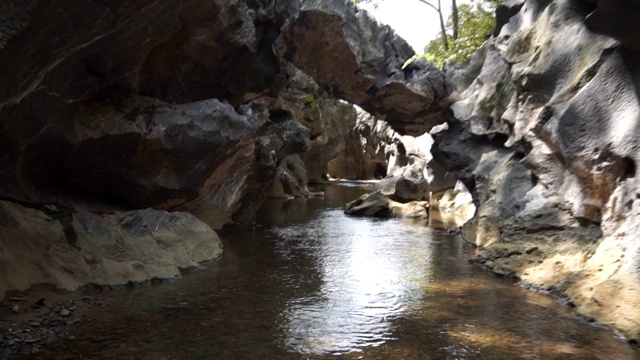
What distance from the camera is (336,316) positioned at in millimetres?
7227

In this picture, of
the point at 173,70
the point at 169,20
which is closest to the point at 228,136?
the point at 173,70

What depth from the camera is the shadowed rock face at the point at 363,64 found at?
15.3m

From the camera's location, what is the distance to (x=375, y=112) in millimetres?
19312

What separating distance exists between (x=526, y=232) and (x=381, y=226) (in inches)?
265

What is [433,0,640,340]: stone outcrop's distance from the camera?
7.65m

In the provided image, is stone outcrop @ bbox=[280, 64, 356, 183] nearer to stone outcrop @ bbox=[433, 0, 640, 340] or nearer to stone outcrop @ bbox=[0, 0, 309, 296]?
stone outcrop @ bbox=[0, 0, 309, 296]

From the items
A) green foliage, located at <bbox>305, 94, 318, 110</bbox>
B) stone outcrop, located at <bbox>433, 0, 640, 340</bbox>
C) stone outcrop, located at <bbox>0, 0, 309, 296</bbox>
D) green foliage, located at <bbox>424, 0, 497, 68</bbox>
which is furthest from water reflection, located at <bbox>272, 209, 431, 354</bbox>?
green foliage, located at <bbox>305, 94, 318, 110</bbox>

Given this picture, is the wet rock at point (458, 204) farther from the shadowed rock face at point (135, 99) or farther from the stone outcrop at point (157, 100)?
the shadowed rock face at point (135, 99)

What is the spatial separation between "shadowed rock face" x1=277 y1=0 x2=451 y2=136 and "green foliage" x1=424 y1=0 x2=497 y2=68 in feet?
11.3

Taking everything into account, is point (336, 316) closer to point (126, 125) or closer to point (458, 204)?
point (126, 125)

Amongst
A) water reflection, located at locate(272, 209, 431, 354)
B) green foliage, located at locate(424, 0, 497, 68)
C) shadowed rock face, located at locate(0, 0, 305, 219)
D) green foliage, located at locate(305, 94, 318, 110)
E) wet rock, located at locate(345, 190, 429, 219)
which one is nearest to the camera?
water reflection, located at locate(272, 209, 431, 354)

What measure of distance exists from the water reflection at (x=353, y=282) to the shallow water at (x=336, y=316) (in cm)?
3

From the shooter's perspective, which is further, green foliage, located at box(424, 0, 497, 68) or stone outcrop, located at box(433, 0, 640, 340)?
green foliage, located at box(424, 0, 497, 68)

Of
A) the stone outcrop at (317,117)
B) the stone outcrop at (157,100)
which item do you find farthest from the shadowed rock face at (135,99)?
the stone outcrop at (317,117)
